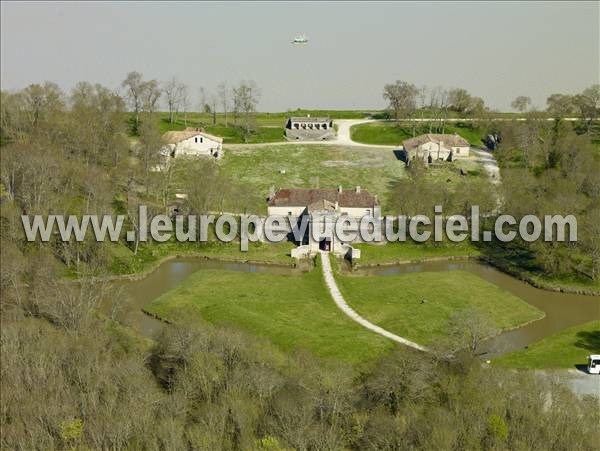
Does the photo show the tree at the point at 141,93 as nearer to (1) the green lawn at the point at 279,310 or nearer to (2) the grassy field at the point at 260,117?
(2) the grassy field at the point at 260,117

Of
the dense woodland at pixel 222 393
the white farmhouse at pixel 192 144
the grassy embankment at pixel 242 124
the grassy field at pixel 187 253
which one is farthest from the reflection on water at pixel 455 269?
the grassy embankment at pixel 242 124

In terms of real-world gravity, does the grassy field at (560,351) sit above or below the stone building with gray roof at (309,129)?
below

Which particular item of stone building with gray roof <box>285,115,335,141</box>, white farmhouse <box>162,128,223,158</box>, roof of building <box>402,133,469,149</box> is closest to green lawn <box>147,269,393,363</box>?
white farmhouse <box>162,128,223,158</box>

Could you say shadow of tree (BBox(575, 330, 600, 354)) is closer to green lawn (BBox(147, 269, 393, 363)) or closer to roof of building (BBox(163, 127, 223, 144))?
green lawn (BBox(147, 269, 393, 363))

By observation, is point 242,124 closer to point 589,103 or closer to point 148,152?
point 148,152

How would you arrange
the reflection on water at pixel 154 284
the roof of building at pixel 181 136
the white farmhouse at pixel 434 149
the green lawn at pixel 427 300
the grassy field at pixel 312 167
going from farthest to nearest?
the white farmhouse at pixel 434 149 < the roof of building at pixel 181 136 < the grassy field at pixel 312 167 < the green lawn at pixel 427 300 < the reflection on water at pixel 154 284

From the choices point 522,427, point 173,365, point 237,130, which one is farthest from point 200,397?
point 237,130

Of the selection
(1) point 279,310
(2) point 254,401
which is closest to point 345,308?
(1) point 279,310
